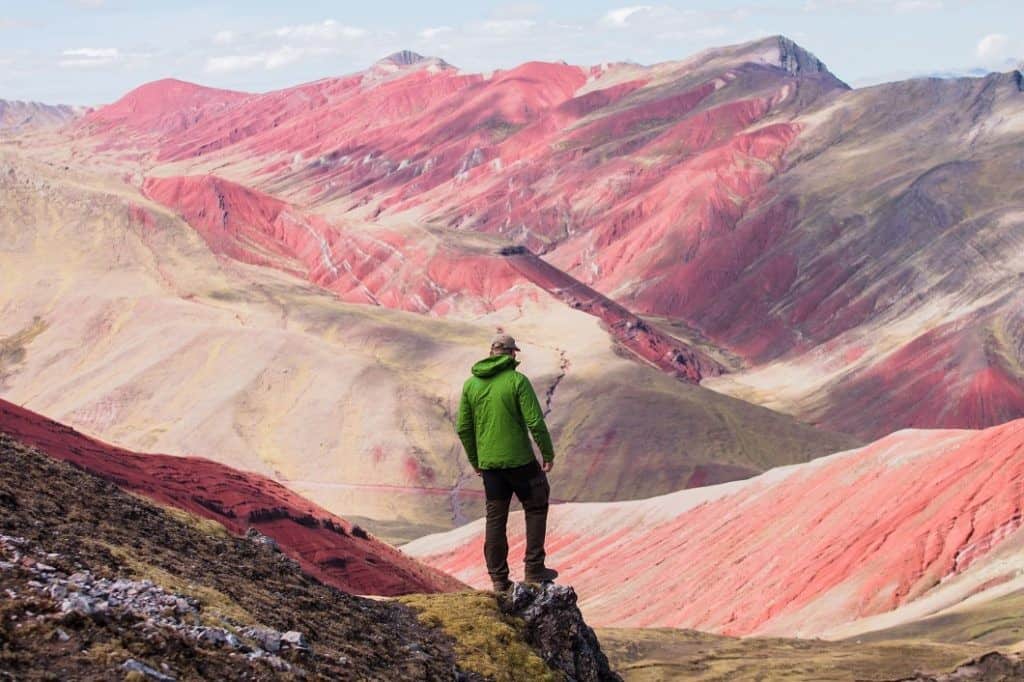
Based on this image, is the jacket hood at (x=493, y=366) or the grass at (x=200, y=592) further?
the jacket hood at (x=493, y=366)

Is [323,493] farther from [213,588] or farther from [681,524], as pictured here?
[213,588]

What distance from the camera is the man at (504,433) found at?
16484mm

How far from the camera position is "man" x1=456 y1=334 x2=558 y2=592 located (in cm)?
1648

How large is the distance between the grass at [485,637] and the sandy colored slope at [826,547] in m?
32.2

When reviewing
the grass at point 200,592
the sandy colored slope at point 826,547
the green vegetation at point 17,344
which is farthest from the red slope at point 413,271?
the grass at point 200,592

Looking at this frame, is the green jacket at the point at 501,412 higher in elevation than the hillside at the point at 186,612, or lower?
higher

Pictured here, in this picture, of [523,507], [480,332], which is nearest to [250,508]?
[523,507]

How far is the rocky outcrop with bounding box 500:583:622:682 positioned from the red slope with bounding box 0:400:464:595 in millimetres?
22629

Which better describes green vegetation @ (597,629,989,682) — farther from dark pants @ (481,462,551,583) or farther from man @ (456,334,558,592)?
man @ (456,334,558,592)

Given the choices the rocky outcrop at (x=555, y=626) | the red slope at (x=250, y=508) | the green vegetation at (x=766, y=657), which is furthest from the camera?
the red slope at (x=250, y=508)

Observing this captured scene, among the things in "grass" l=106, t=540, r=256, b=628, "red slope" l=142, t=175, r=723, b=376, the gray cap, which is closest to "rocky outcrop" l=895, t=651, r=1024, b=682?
the gray cap

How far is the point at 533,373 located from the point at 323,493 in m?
27.5

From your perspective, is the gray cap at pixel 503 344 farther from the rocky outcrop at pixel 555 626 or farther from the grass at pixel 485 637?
the grass at pixel 485 637

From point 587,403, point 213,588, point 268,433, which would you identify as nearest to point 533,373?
point 587,403
